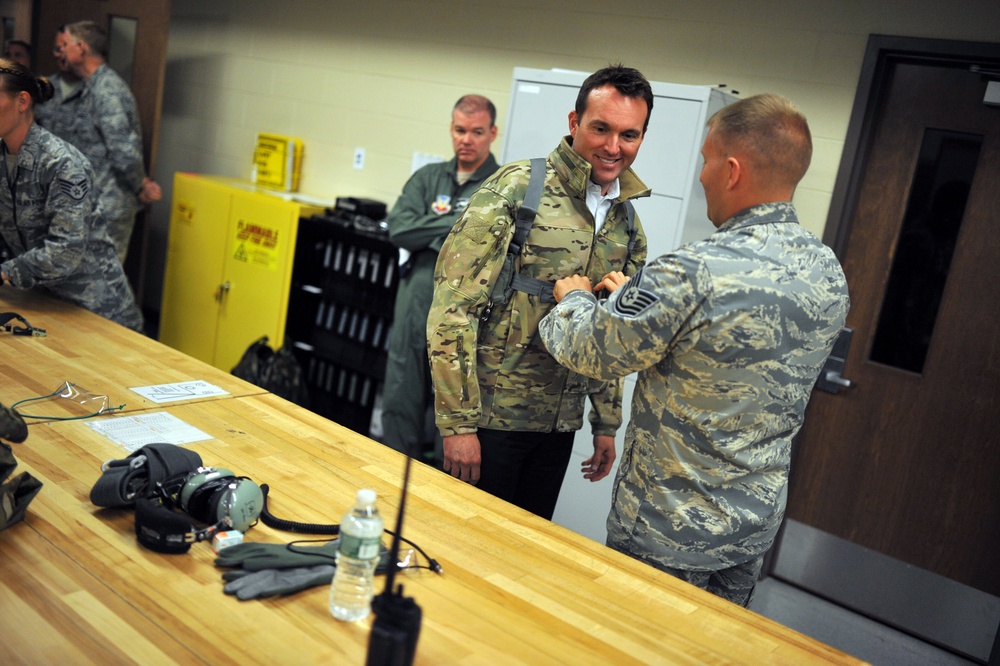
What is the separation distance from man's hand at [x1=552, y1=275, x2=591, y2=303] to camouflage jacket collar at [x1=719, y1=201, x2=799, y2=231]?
0.42 m

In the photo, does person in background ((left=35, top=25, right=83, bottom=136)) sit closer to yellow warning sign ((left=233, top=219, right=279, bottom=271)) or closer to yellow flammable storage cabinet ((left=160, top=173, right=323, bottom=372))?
yellow flammable storage cabinet ((left=160, top=173, right=323, bottom=372))

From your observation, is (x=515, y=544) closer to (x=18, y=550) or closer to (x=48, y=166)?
(x=18, y=550)

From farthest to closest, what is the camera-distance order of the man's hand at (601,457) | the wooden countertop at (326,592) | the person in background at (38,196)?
1. the person in background at (38,196)
2. the man's hand at (601,457)
3. the wooden countertop at (326,592)

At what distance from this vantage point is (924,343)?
11.1 feet

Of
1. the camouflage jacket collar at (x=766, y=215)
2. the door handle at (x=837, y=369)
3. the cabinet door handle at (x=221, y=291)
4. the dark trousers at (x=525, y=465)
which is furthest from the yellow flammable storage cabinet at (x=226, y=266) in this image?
the camouflage jacket collar at (x=766, y=215)

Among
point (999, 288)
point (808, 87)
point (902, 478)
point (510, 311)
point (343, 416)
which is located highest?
point (808, 87)

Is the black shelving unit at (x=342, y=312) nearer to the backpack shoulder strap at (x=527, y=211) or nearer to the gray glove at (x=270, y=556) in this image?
the backpack shoulder strap at (x=527, y=211)

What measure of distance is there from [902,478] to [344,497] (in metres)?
2.60

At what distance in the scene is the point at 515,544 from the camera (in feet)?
5.62

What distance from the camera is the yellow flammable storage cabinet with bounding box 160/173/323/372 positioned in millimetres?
4715

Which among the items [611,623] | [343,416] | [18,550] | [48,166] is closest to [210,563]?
[18,550]

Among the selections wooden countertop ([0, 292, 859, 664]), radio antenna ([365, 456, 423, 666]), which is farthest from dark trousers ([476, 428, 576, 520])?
radio antenna ([365, 456, 423, 666])

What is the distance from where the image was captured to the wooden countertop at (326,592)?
4.02ft

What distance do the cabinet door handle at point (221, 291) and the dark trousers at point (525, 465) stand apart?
10.3ft
